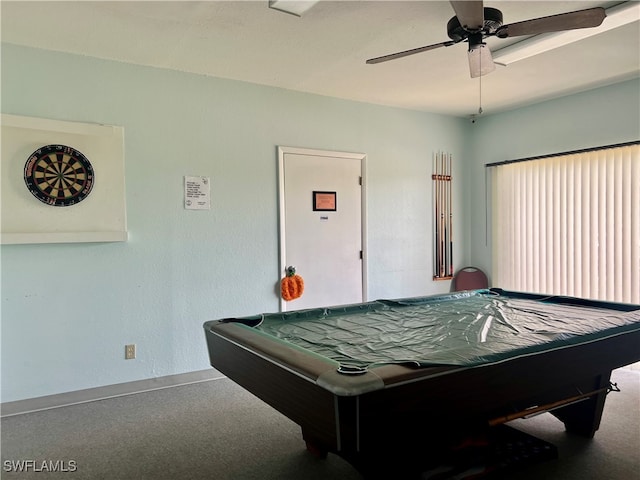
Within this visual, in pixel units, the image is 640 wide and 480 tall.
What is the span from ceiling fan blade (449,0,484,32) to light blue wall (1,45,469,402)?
2097 mm

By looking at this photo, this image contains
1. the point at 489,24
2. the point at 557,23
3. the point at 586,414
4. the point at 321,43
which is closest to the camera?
the point at 557,23

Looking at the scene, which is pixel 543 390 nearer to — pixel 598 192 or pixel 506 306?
pixel 506 306

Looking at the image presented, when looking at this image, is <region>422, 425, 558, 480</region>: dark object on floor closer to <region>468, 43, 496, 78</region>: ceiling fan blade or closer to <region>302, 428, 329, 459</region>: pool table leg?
<region>302, 428, 329, 459</region>: pool table leg

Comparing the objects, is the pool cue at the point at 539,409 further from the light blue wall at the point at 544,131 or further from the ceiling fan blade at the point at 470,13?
the light blue wall at the point at 544,131

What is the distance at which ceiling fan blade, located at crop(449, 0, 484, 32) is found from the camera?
6.25 ft

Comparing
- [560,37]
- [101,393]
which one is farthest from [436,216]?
[101,393]

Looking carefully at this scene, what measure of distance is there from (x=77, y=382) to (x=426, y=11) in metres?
3.30

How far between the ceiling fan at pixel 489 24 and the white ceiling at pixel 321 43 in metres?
0.31

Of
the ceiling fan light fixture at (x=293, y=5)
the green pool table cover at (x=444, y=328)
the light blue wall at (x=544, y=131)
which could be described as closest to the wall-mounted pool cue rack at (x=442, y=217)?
the light blue wall at (x=544, y=131)

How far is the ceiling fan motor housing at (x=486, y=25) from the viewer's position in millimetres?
2188

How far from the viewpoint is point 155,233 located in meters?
3.40

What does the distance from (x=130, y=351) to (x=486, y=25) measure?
3126 millimetres

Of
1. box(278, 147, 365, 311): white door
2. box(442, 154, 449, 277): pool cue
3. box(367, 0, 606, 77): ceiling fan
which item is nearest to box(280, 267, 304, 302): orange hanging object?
box(278, 147, 365, 311): white door

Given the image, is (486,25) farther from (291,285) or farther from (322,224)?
(291,285)
